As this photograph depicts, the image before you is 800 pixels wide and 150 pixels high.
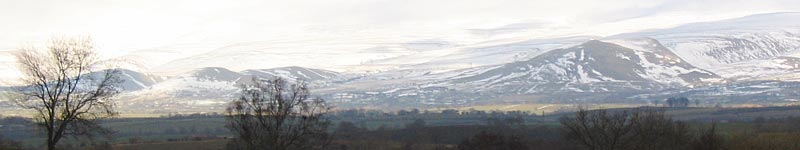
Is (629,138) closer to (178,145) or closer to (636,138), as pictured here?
(636,138)

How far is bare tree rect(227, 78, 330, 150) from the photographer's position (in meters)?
40.0

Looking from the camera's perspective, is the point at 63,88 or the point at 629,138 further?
the point at 629,138

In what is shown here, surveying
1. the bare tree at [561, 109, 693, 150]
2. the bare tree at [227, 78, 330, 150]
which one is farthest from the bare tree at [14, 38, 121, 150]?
the bare tree at [561, 109, 693, 150]

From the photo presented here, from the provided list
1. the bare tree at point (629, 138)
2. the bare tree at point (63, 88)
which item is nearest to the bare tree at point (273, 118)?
the bare tree at point (63, 88)

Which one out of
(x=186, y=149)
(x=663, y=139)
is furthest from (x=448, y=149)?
(x=663, y=139)

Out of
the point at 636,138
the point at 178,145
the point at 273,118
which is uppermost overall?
the point at 273,118

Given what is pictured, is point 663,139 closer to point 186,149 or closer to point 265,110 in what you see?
point 265,110

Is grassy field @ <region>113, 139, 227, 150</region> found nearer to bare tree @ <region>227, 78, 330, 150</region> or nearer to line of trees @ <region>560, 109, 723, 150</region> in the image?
line of trees @ <region>560, 109, 723, 150</region>

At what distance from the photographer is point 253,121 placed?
133 ft

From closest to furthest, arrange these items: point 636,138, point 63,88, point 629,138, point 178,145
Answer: point 63,88
point 629,138
point 636,138
point 178,145

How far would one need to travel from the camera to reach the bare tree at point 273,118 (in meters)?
40.0

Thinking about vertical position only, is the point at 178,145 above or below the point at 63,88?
below

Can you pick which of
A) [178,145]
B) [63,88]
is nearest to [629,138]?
[63,88]

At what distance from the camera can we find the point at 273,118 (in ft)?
133
